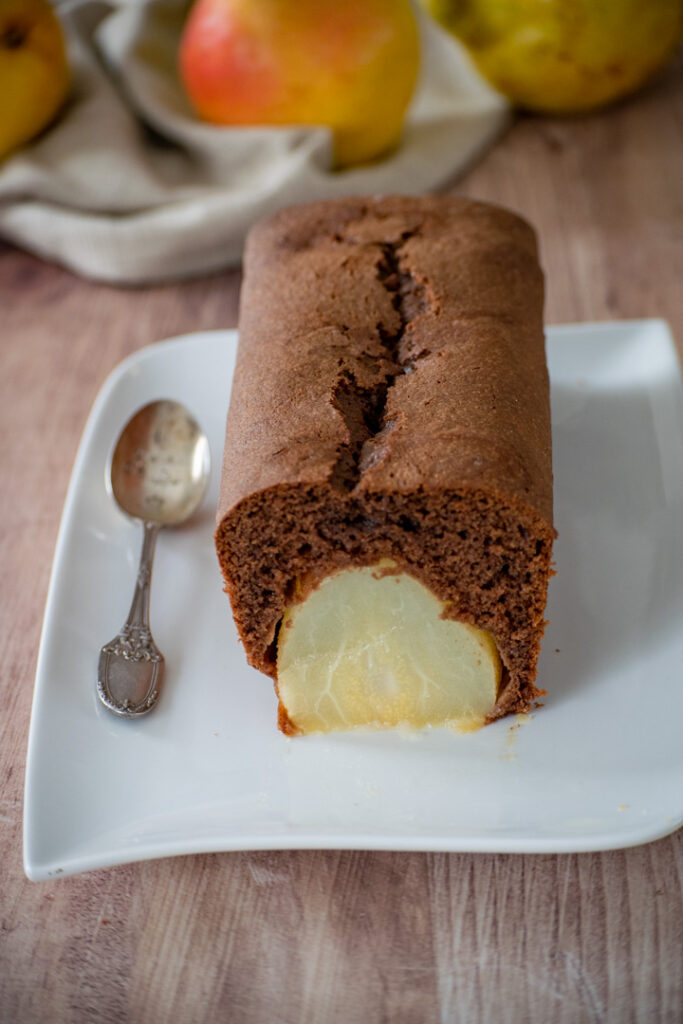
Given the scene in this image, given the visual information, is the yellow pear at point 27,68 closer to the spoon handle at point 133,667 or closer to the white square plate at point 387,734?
the white square plate at point 387,734

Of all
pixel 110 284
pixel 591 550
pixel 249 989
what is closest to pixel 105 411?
pixel 110 284

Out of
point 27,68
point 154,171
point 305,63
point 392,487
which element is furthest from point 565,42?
point 392,487

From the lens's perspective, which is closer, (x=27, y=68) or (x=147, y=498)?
(x=147, y=498)

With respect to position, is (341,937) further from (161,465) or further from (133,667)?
(161,465)

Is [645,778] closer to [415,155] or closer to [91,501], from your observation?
[91,501]

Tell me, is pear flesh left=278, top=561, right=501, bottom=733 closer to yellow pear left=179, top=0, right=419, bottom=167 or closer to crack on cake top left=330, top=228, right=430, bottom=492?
crack on cake top left=330, top=228, right=430, bottom=492
